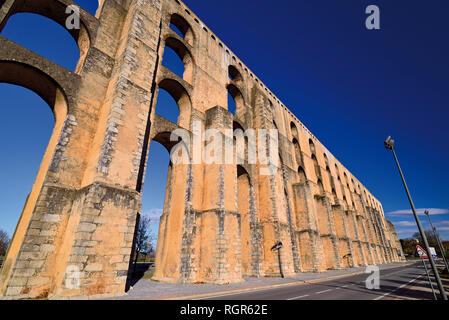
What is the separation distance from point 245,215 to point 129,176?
389 inches

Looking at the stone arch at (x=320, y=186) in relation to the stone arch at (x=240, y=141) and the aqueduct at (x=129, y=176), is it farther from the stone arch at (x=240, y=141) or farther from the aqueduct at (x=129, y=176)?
the stone arch at (x=240, y=141)

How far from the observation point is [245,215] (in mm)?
15438

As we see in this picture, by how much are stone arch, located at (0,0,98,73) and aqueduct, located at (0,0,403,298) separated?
0.17 feet

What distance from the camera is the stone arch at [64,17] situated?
29.7 feet

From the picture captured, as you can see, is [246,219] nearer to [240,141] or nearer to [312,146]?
[240,141]

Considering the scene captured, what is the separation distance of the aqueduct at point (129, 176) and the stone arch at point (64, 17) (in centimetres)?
5

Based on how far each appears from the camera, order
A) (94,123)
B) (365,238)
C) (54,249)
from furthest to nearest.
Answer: (365,238) < (94,123) < (54,249)

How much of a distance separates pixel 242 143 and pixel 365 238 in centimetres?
3044

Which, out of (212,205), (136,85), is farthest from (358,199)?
(136,85)

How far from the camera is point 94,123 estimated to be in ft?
28.3

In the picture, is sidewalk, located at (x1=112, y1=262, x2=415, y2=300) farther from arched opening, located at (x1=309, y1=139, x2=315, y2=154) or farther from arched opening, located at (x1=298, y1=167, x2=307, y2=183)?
arched opening, located at (x1=309, y1=139, x2=315, y2=154)

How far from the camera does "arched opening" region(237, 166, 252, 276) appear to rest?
14.3m

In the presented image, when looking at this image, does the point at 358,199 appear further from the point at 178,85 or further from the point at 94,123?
the point at 94,123

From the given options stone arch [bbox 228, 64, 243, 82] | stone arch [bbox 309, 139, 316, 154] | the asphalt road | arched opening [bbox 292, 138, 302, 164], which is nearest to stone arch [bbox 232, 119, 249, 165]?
stone arch [bbox 228, 64, 243, 82]
